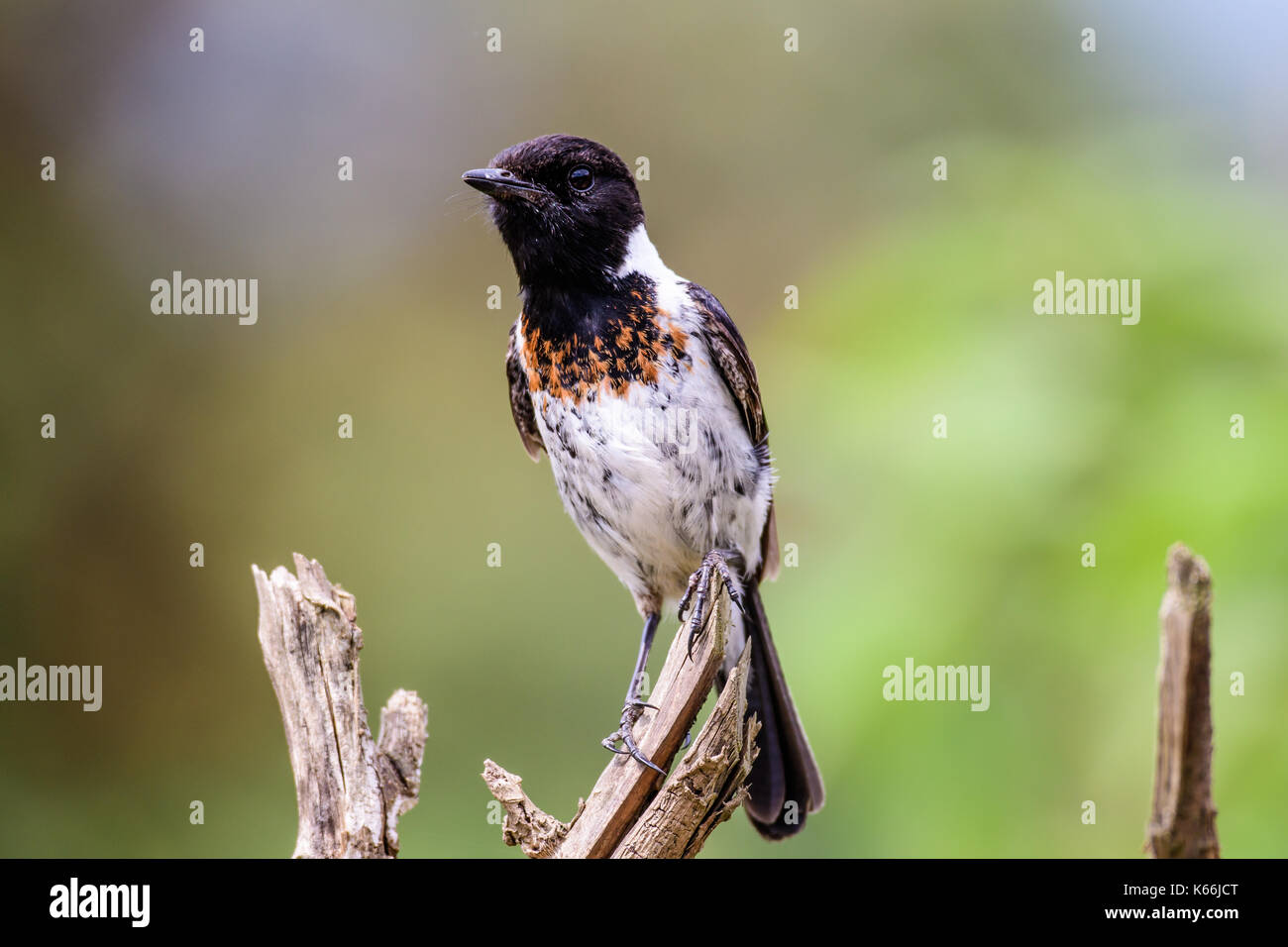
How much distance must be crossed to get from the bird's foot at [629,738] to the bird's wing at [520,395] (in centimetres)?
101

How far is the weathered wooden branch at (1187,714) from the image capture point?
212cm

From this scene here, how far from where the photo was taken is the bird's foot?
106 inches

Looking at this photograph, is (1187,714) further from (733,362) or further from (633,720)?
(733,362)

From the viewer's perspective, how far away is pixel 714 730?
8.52 ft

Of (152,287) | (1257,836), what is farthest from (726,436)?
(152,287)

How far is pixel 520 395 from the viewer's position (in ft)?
12.2

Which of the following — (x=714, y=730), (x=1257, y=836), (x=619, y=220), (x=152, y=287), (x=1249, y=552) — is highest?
(x=152, y=287)
